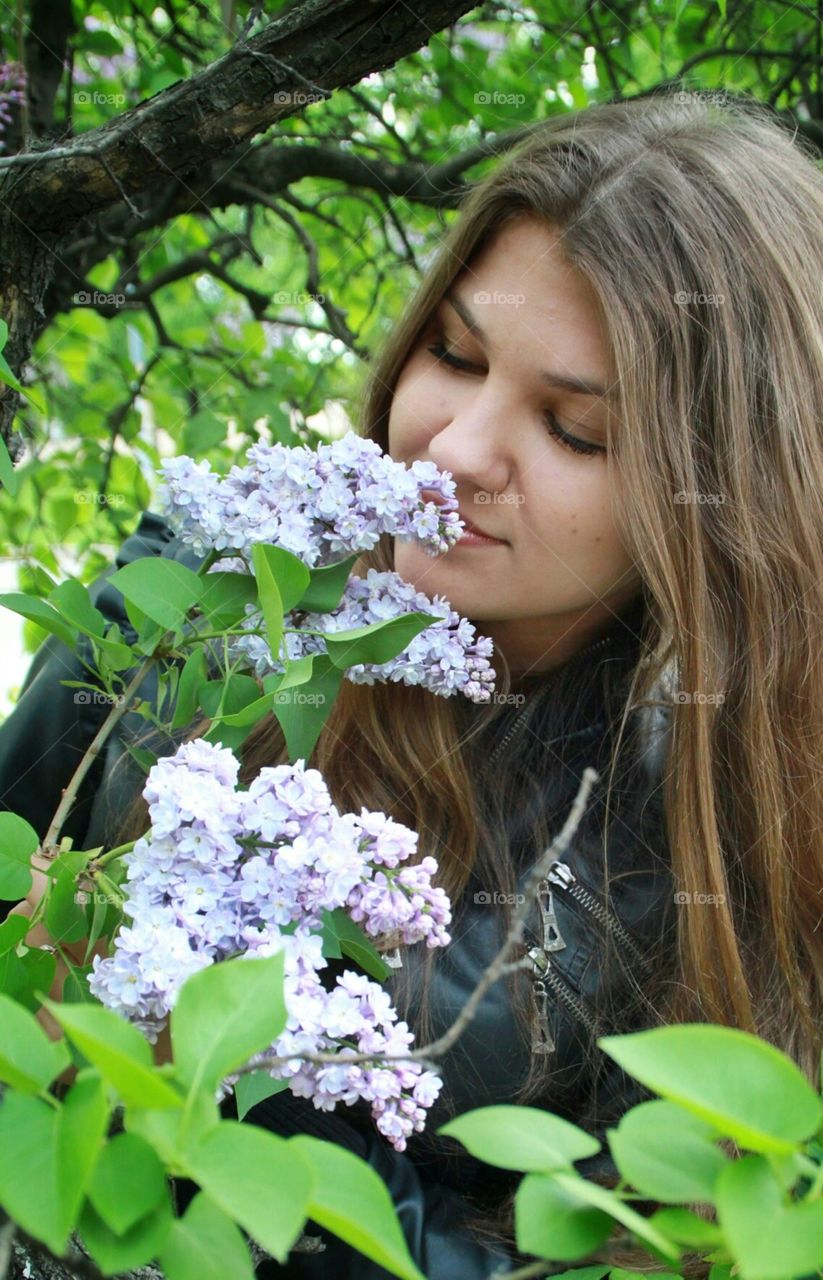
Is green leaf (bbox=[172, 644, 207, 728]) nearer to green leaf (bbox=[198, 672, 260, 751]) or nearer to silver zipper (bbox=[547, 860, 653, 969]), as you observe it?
green leaf (bbox=[198, 672, 260, 751])

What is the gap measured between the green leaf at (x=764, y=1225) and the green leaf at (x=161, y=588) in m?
0.42

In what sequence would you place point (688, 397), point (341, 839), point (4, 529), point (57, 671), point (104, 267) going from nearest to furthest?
1. point (341, 839)
2. point (688, 397)
3. point (57, 671)
4. point (4, 529)
5. point (104, 267)

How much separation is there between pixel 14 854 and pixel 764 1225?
416mm

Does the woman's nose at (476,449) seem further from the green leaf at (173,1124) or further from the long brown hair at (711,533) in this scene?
the green leaf at (173,1124)

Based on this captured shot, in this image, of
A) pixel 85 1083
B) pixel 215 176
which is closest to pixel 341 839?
pixel 85 1083

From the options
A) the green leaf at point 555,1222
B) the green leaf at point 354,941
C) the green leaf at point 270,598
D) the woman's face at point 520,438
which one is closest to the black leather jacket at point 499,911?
the woman's face at point 520,438

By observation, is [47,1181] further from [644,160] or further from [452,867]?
[644,160]

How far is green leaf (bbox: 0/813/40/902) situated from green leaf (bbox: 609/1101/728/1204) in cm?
36

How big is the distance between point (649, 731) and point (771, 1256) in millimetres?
984

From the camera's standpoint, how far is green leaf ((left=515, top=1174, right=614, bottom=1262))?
349 mm

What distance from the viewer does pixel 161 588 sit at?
0.66m

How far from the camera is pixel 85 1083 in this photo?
1.09ft

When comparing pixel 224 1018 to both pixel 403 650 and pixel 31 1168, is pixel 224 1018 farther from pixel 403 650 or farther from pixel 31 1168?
pixel 403 650

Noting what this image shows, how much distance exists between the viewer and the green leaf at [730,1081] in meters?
0.31
